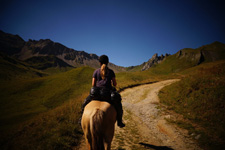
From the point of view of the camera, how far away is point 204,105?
7824mm

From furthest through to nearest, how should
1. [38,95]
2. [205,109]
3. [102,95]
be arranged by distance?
1. [38,95]
2. [205,109]
3. [102,95]

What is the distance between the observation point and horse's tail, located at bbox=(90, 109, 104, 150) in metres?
2.74

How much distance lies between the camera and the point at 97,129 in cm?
279

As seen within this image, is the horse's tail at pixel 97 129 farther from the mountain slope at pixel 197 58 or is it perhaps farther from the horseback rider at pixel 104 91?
the mountain slope at pixel 197 58

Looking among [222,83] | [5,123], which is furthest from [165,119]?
[5,123]

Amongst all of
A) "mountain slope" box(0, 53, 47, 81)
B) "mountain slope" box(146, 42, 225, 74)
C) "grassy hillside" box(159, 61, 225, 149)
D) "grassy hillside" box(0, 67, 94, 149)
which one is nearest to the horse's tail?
"grassy hillside" box(159, 61, 225, 149)

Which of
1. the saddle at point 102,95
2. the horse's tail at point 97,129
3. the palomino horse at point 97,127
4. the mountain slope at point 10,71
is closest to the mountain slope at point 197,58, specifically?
the saddle at point 102,95

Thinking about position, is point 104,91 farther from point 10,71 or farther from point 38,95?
point 10,71

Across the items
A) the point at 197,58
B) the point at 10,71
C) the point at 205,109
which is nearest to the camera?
the point at 205,109

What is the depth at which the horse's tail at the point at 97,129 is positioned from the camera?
274cm

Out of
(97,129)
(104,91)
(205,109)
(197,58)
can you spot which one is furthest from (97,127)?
(197,58)

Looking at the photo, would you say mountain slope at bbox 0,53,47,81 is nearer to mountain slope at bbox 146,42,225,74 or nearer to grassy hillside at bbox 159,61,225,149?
grassy hillside at bbox 159,61,225,149

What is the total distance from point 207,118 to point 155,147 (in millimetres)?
4882

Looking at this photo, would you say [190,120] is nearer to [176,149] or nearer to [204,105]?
[204,105]
